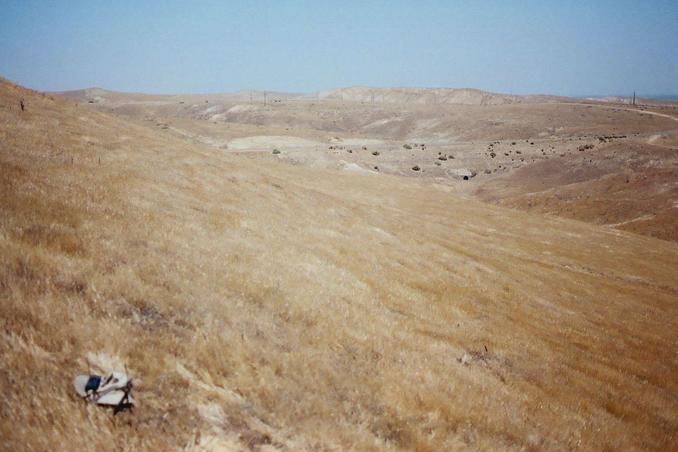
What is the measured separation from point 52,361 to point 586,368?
14.6 meters

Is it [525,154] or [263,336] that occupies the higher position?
[525,154]

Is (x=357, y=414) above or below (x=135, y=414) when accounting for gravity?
below

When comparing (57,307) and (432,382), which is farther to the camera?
(432,382)

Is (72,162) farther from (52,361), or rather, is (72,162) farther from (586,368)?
(586,368)

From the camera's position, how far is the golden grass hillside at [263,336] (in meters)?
5.18

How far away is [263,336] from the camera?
7.52m

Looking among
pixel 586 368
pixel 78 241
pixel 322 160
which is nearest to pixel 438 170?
pixel 322 160

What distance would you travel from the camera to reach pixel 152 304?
7.06 metres

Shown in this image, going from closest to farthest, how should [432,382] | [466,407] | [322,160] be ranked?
[466,407]
[432,382]
[322,160]

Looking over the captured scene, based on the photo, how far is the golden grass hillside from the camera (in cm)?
518

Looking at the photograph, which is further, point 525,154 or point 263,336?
point 525,154

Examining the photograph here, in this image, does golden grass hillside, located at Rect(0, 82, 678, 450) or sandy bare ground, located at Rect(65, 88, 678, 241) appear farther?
sandy bare ground, located at Rect(65, 88, 678, 241)

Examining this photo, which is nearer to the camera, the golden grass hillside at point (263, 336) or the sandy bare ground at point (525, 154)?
the golden grass hillside at point (263, 336)

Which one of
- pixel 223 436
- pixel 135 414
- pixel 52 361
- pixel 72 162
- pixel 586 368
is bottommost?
pixel 586 368
